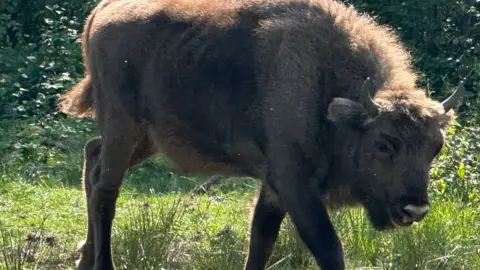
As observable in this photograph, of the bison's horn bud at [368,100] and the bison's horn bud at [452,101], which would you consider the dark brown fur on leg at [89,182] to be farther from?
the bison's horn bud at [452,101]

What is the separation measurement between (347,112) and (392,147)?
1.17ft

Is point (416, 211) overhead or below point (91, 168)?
overhead

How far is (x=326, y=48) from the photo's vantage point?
6441 mm

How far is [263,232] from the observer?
6887mm

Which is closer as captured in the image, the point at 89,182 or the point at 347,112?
the point at 347,112

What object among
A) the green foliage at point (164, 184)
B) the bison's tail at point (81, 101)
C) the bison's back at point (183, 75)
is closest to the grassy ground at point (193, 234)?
the green foliage at point (164, 184)

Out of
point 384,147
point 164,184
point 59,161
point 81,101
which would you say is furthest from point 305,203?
point 59,161

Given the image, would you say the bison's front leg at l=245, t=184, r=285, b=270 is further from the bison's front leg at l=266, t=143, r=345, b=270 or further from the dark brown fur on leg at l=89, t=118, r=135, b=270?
the dark brown fur on leg at l=89, t=118, r=135, b=270

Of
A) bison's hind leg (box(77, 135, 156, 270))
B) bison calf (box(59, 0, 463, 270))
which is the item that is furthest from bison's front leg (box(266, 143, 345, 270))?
bison's hind leg (box(77, 135, 156, 270))

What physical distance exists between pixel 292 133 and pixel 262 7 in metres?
0.97

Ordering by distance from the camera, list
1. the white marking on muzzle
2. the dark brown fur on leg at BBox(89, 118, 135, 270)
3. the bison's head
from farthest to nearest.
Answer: the dark brown fur on leg at BBox(89, 118, 135, 270) < the bison's head < the white marking on muzzle

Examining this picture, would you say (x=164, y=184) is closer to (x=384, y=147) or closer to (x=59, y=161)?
(x=59, y=161)

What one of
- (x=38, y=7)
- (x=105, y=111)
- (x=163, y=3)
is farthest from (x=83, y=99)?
(x=38, y=7)

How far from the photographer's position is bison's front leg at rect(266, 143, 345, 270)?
6.07 meters
